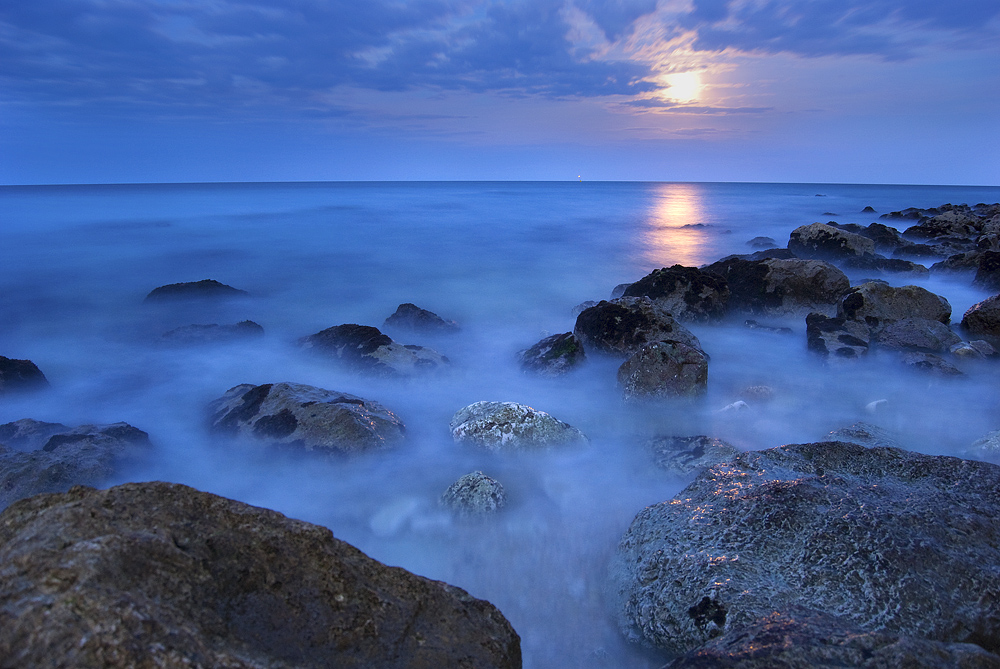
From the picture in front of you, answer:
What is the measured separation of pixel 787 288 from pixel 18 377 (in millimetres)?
11406

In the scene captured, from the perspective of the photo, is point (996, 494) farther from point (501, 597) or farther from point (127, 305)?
point (127, 305)

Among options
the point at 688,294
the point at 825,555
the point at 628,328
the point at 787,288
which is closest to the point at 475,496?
the point at 825,555

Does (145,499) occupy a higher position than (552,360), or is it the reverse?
(145,499)

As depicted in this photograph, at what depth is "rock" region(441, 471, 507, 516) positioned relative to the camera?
414 centimetres

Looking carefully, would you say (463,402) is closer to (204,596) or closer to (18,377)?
(204,596)

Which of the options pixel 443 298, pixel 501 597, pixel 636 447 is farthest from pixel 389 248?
pixel 501 597

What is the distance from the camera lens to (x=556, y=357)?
7320 mm

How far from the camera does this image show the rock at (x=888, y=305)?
8.06m

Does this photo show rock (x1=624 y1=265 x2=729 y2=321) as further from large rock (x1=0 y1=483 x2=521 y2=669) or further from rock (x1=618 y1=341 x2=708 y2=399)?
A: large rock (x1=0 y1=483 x2=521 y2=669)

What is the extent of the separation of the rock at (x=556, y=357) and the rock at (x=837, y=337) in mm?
3477

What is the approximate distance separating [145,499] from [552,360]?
5.70 meters

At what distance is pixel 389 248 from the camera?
68.3 feet

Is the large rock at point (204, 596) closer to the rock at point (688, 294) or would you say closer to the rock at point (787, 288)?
the rock at point (688, 294)

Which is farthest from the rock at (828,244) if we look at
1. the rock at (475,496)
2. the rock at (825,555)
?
the rock at (475,496)
